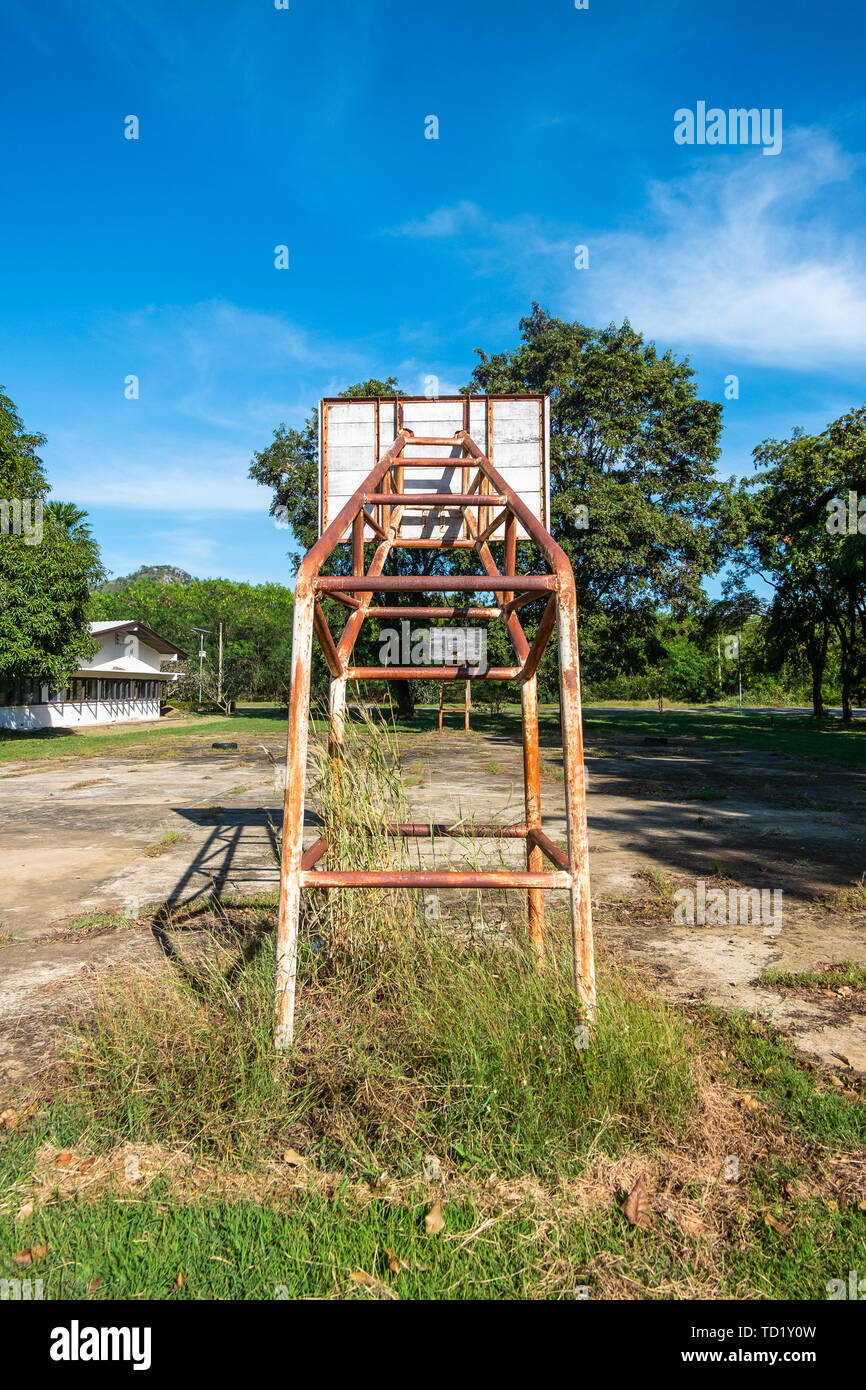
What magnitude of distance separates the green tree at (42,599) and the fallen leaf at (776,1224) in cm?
2070

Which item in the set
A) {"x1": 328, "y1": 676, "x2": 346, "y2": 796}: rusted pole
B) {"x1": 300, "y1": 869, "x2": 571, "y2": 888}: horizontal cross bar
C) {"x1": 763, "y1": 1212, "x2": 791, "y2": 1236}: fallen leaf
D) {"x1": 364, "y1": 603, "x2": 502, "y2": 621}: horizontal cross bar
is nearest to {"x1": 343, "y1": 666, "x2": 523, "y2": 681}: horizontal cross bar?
{"x1": 328, "y1": 676, "x2": 346, "y2": 796}: rusted pole

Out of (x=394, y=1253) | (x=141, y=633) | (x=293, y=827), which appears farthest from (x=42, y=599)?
(x=394, y=1253)

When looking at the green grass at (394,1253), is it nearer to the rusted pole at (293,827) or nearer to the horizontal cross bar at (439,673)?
the rusted pole at (293,827)

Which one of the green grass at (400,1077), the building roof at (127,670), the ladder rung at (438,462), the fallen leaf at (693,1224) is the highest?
the ladder rung at (438,462)

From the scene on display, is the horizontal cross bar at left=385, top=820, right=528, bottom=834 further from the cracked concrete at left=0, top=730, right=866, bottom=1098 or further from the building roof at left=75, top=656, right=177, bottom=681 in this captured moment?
the building roof at left=75, top=656, right=177, bottom=681

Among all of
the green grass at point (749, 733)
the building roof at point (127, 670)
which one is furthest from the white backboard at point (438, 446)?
the building roof at point (127, 670)

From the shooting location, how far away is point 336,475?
19.5 ft

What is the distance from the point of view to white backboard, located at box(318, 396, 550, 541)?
5742 millimetres

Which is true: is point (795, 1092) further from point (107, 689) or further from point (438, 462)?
point (107, 689)

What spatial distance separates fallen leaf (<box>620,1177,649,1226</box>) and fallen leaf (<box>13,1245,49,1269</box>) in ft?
5.04

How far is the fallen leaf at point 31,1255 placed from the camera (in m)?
2.00
